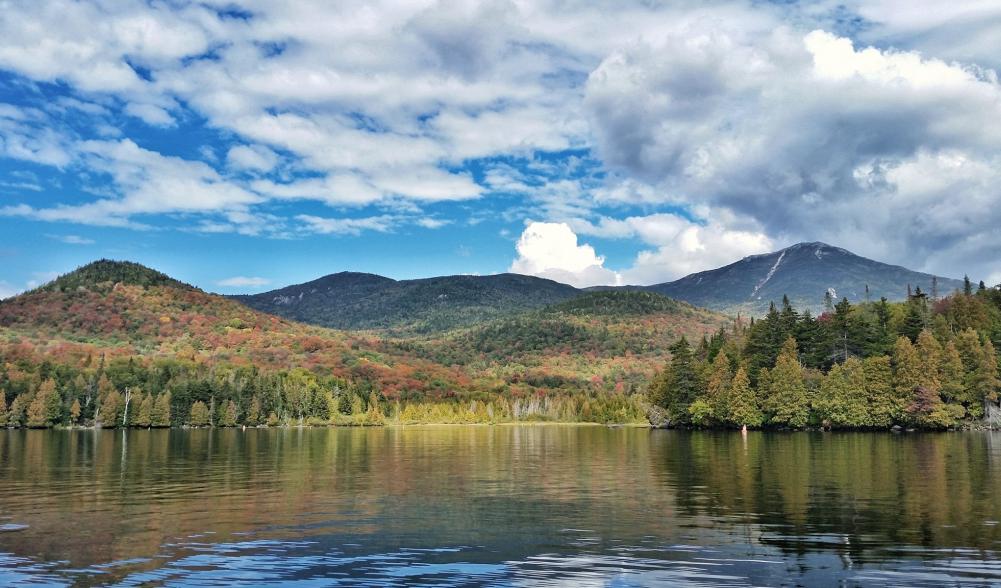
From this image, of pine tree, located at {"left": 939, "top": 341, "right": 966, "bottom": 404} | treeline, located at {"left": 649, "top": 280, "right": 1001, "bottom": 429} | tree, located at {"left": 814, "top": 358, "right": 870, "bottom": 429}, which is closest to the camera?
pine tree, located at {"left": 939, "top": 341, "right": 966, "bottom": 404}

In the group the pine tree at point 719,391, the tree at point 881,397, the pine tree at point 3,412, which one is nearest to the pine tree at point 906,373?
the tree at point 881,397

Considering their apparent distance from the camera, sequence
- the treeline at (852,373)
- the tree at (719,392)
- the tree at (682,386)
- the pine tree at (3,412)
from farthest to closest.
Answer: the pine tree at (3,412), the tree at (682,386), the tree at (719,392), the treeline at (852,373)

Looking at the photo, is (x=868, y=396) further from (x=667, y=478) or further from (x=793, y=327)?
(x=667, y=478)

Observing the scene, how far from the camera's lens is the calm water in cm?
2622

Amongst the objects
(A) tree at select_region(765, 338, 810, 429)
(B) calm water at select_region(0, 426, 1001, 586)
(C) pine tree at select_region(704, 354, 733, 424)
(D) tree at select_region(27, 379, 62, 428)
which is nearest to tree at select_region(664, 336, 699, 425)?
(C) pine tree at select_region(704, 354, 733, 424)

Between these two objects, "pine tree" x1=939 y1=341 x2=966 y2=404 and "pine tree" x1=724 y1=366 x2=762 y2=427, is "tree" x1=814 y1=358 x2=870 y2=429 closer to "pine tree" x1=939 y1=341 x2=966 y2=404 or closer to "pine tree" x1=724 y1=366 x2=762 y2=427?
"pine tree" x1=724 y1=366 x2=762 y2=427

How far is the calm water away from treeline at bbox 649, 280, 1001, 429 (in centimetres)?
6426

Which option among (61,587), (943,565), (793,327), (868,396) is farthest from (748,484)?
(793,327)

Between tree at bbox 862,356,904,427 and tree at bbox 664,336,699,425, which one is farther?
tree at bbox 664,336,699,425

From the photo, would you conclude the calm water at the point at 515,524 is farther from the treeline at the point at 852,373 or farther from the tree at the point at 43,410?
the tree at the point at 43,410

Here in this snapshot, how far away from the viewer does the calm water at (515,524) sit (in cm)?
2622

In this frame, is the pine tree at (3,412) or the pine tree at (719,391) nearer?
the pine tree at (719,391)

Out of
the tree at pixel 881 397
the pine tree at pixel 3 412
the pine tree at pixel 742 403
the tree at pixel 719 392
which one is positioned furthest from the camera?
the pine tree at pixel 3 412

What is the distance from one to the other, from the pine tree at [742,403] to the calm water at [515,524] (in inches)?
2854
